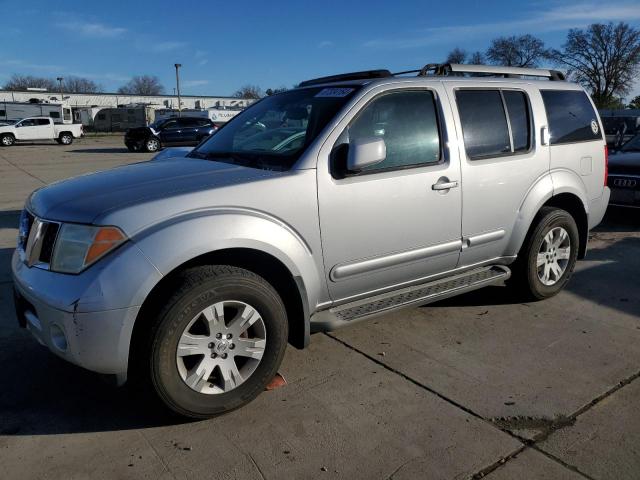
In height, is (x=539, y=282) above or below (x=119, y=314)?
below

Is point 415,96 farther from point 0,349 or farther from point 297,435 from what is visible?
point 0,349

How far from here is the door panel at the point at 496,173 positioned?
3.86 m

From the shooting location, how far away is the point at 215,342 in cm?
286

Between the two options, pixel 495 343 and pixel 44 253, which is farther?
pixel 495 343

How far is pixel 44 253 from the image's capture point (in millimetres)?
2795

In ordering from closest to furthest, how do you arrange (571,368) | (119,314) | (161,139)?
(119,314) < (571,368) < (161,139)

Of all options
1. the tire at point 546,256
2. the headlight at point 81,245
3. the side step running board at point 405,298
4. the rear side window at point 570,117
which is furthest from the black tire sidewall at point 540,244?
the headlight at point 81,245

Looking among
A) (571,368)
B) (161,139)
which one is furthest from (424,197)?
(161,139)

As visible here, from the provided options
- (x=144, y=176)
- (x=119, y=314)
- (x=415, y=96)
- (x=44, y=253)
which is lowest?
(x=119, y=314)

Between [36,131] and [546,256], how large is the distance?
32.6 metres

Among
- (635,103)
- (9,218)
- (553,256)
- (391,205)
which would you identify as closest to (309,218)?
(391,205)

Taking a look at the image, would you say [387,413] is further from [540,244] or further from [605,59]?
[605,59]

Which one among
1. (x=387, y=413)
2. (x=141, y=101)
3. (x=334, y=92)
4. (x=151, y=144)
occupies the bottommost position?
(x=387, y=413)

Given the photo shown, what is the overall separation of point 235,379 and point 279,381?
45 cm
